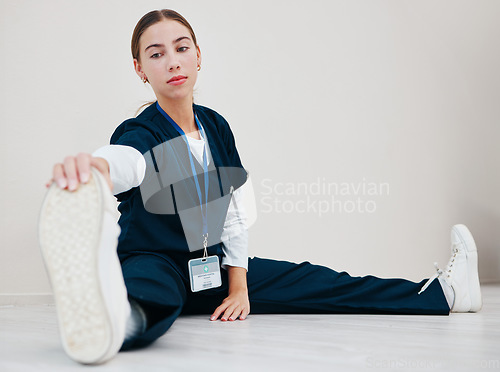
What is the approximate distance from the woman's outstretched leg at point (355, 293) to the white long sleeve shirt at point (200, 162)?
0.10 m

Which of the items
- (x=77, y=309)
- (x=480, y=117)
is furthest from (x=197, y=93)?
(x=480, y=117)

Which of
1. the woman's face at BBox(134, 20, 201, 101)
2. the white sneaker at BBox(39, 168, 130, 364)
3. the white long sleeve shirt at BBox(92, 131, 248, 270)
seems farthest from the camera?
the woman's face at BBox(134, 20, 201, 101)

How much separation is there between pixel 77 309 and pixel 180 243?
573 mm

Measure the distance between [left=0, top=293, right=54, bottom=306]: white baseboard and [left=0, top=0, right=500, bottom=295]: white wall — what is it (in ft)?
0.07

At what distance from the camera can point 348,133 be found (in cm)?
258

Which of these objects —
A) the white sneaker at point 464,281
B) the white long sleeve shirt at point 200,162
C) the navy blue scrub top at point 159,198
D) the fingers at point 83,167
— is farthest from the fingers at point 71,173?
the white sneaker at point 464,281

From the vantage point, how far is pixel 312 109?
249 cm

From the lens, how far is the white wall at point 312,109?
6.15 feet

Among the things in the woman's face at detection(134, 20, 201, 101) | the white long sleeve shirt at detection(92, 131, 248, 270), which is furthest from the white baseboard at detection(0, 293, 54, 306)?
the woman's face at detection(134, 20, 201, 101)

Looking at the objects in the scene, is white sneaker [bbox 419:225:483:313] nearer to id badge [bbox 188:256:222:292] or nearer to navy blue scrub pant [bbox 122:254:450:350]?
navy blue scrub pant [bbox 122:254:450:350]

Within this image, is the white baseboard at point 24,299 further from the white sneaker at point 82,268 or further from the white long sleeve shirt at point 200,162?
the white sneaker at point 82,268

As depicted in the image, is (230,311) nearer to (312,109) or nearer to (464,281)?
(464,281)

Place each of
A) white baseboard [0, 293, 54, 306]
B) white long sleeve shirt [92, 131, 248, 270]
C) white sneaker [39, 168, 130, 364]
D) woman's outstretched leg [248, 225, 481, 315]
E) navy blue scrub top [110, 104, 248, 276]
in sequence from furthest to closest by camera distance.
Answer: white baseboard [0, 293, 54, 306] → woman's outstretched leg [248, 225, 481, 315] → navy blue scrub top [110, 104, 248, 276] → white long sleeve shirt [92, 131, 248, 270] → white sneaker [39, 168, 130, 364]

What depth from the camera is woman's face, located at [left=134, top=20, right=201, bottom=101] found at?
1.37m
